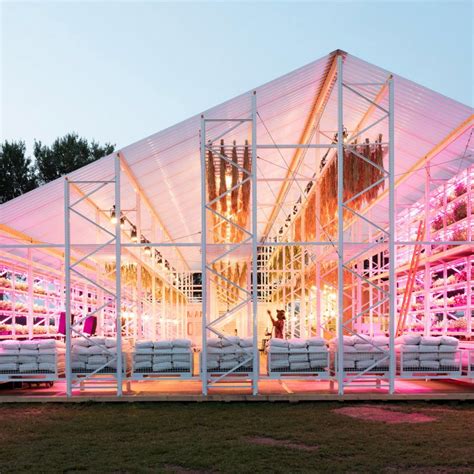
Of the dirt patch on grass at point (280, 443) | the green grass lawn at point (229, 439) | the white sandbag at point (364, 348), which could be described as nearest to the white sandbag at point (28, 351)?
the green grass lawn at point (229, 439)

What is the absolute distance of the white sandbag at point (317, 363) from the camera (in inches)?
474

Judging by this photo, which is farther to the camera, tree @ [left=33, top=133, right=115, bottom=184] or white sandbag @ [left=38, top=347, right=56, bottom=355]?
tree @ [left=33, top=133, right=115, bottom=184]

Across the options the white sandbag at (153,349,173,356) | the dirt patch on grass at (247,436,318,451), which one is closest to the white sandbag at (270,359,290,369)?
the white sandbag at (153,349,173,356)

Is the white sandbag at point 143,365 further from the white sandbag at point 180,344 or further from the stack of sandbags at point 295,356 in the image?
the stack of sandbags at point 295,356

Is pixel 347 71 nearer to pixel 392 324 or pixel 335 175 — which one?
pixel 335 175

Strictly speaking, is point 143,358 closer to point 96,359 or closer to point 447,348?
point 96,359

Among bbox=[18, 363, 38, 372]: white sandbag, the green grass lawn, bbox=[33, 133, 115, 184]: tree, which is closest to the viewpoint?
the green grass lawn

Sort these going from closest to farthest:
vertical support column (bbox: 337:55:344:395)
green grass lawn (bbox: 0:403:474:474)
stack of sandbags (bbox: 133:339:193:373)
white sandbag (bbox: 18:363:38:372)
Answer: green grass lawn (bbox: 0:403:474:474)
vertical support column (bbox: 337:55:344:395)
stack of sandbags (bbox: 133:339:193:373)
white sandbag (bbox: 18:363:38:372)

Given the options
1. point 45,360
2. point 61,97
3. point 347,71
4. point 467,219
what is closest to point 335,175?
point 347,71

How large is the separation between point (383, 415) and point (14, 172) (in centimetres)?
3362

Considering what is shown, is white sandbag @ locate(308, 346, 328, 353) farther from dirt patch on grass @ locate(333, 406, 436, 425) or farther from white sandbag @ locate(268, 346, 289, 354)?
dirt patch on grass @ locate(333, 406, 436, 425)

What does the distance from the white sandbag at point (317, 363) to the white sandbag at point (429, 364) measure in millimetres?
1734

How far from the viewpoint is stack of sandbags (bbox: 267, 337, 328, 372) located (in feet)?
39.3

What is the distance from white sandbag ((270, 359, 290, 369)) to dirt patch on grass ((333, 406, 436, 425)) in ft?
4.58
